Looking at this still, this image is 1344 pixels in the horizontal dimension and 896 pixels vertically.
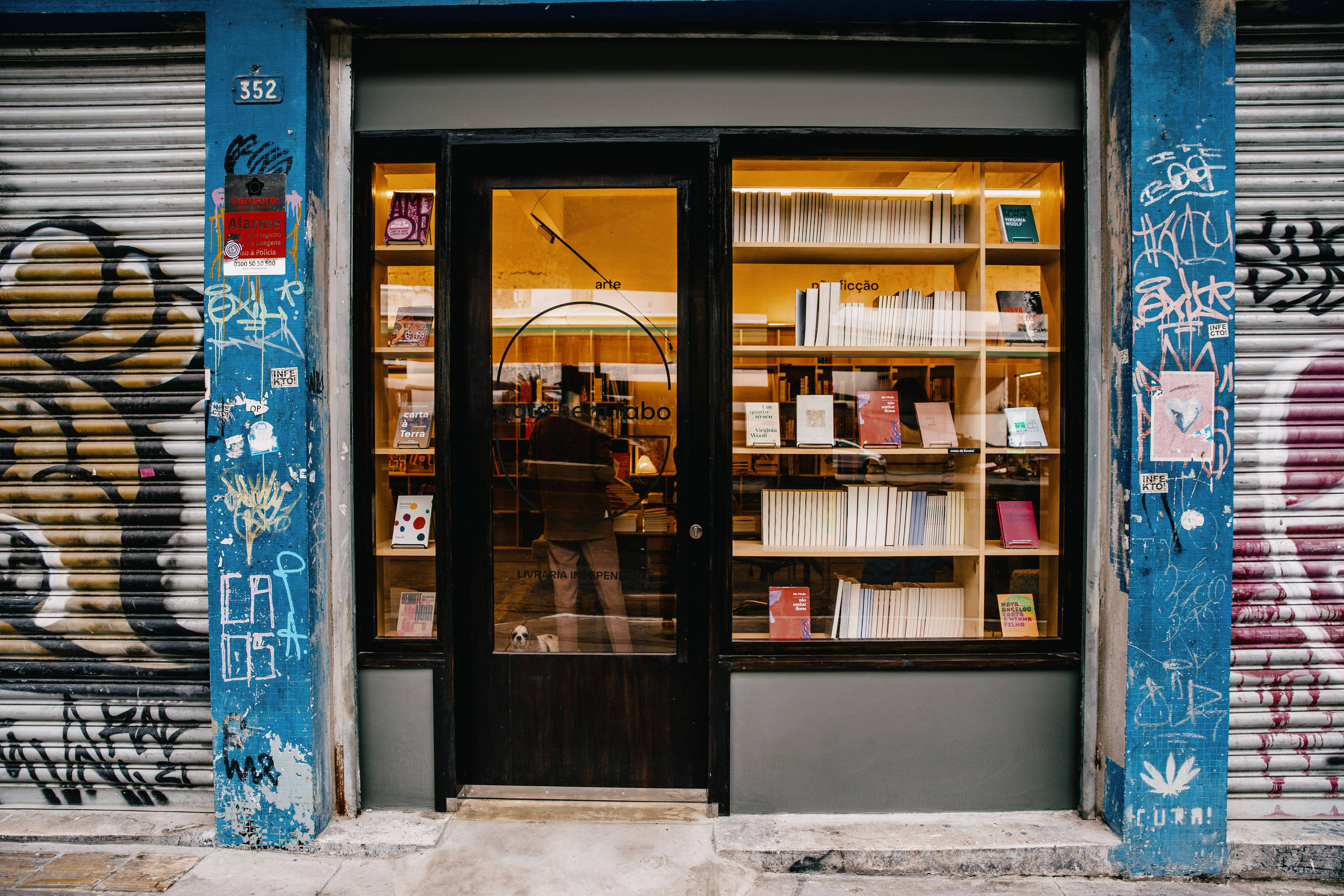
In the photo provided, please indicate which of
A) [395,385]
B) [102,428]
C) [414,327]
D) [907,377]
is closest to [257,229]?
[414,327]

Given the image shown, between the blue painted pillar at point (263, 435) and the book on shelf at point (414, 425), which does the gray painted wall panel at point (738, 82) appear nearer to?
the blue painted pillar at point (263, 435)

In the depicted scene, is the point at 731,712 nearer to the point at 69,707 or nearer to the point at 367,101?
the point at 69,707

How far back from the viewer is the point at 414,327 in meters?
3.40

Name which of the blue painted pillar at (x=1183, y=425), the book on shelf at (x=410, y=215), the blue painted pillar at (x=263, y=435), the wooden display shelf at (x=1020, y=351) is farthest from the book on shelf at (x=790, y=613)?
the book on shelf at (x=410, y=215)

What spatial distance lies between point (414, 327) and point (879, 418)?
97.0 inches

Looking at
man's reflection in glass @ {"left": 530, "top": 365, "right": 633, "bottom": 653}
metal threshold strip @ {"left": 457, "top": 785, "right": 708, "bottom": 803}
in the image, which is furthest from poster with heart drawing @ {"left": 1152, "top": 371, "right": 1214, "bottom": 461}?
metal threshold strip @ {"left": 457, "top": 785, "right": 708, "bottom": 803}

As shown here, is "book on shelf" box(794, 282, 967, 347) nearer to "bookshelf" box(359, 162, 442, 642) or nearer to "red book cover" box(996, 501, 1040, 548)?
"red book cover" box(996, 501, 1040, 548)

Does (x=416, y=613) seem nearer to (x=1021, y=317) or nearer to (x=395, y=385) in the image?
(x=395, y=385)

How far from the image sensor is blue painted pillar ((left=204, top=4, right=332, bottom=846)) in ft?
9.87

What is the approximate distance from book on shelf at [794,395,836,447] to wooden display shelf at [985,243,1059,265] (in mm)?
1113

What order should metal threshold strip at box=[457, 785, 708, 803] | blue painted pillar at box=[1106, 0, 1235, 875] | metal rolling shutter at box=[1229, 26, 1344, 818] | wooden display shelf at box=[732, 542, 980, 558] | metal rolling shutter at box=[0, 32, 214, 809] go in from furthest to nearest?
wooden display shelf at box=[732, 542, 980, 558] < metal threshold strip at box=[457, 785, 708, 803] < metal rolling shutter at box=[0, 32, 214, 809] < metal rolling shutter at box=[1229, 26, 1344, 818] < blue painted pillar at box=[1106, 0, 1235, 875]

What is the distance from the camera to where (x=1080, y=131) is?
3.21 m

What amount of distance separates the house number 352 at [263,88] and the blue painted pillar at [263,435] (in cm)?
1

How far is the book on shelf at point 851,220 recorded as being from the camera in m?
3.47
